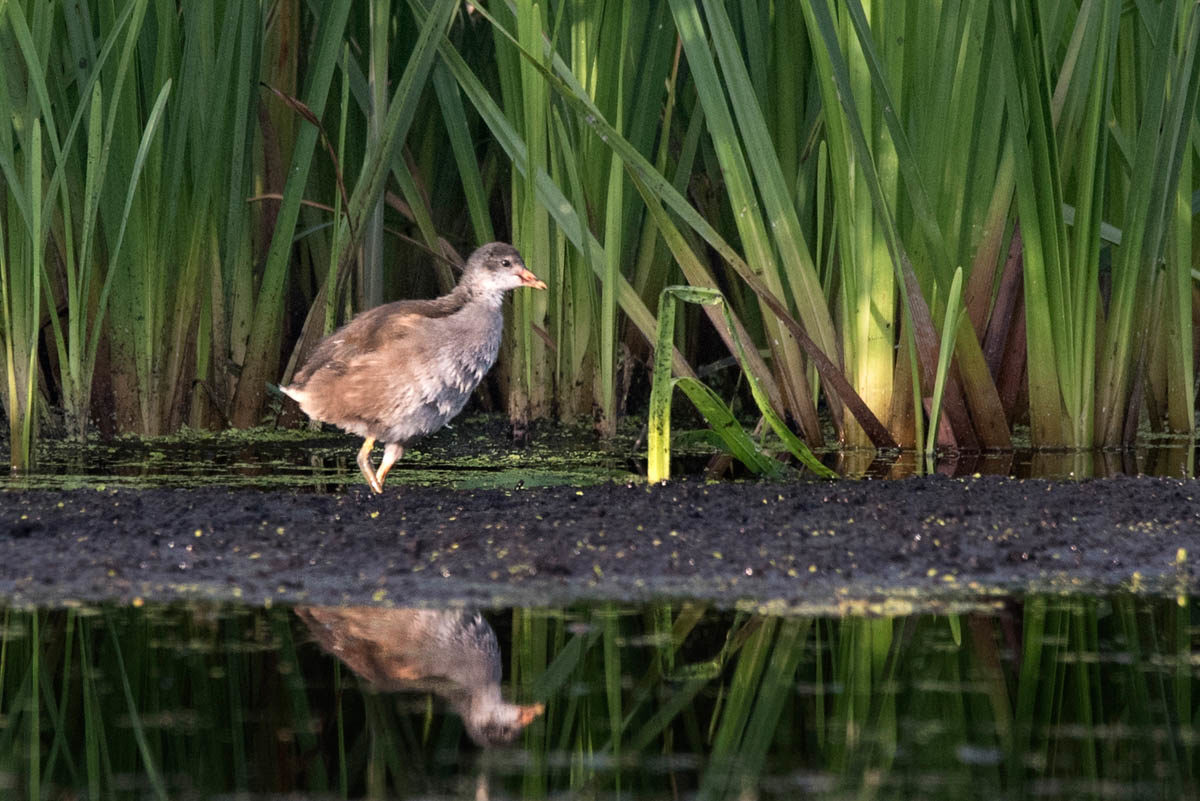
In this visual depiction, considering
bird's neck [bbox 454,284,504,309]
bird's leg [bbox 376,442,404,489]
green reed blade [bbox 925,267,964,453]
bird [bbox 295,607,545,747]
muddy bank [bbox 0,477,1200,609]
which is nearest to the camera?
bird [bbox 295,607,545,747]

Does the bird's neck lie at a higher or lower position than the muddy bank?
higher

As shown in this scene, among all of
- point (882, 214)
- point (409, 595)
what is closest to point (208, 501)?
point (409, 595)

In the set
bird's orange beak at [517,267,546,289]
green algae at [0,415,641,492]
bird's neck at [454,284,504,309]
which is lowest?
green algae at [0,415,641,492]

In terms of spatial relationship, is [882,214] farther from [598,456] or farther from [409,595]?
[409,595]

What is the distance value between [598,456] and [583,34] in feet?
5.25

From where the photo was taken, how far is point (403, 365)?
5.57 metres

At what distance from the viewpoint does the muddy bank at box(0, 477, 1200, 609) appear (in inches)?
139

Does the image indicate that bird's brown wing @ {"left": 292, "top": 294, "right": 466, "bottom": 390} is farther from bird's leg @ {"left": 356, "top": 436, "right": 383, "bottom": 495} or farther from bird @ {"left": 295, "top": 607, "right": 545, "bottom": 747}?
bird @ {"left": 295, "top": 607, "right": 545, "bottom": 747}

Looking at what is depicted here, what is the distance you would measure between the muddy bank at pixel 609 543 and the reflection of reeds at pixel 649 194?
0.94m

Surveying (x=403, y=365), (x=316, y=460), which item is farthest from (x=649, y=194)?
(x=316, y=460)

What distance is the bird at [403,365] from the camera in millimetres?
5602

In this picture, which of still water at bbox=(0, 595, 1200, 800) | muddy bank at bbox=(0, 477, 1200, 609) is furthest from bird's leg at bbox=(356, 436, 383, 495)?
still water at bbox=(0, 595, 1200, 800)

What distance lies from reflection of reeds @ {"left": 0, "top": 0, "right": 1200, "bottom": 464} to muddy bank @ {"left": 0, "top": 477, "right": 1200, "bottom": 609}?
94cm

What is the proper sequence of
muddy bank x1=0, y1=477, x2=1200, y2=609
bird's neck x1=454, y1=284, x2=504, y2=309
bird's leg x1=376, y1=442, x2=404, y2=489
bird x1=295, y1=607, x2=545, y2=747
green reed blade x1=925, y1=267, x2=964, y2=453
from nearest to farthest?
bird x1=295, y1=607, x2=545, y2=747 → muddy bank x1=0, y1=477, x2=1200, y2=609 → green reed blade x1=925, y1=267, x2=964, y2=453 → bird's leg x1=376, y1=442, x2=404, y2=489 → bird's neck x1=454, y1=284, x2=504, y2=309
